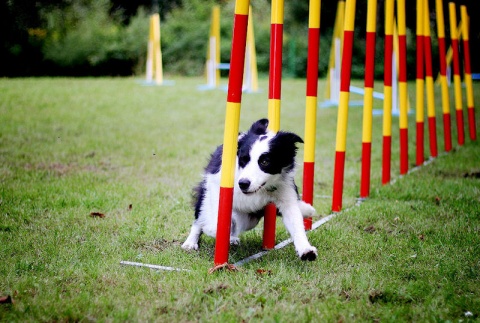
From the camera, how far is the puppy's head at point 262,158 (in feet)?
11.7

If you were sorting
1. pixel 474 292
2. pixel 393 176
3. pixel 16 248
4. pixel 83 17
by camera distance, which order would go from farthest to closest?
pixel 83 17 → pixel 393 176 → pixel 16 248 → pixel 474 292

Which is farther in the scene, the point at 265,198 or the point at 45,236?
the point at 45,236

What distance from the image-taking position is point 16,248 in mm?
3814

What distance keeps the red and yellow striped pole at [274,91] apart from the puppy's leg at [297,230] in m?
0.16

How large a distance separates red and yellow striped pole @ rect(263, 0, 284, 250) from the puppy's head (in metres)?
0.26

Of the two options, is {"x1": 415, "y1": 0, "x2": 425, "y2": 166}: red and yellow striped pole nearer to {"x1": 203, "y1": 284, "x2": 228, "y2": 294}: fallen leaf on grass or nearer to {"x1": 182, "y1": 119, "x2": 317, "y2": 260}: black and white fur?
{"x1": 182, "y1": 119, "x2": 317, "y2": 260}: black and white fur

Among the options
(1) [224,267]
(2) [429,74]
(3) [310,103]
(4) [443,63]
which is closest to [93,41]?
(4) [443,63]

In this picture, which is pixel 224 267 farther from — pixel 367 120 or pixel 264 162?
pixel 367 120

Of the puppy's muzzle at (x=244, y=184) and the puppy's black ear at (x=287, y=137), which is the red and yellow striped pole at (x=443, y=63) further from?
the puppy's muzzle at (x=244, y=184)

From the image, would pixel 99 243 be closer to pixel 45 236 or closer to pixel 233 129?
pixel 45 236

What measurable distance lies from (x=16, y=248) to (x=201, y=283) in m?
1.38

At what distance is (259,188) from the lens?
366 cm

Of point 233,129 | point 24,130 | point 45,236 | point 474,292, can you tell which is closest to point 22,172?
point 45,236

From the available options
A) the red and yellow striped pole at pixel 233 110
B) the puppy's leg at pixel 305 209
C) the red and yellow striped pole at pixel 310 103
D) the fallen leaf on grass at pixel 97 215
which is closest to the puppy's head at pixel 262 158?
the red and yellow striped pole at pixel 233 110
